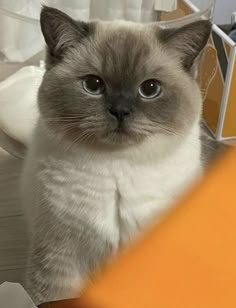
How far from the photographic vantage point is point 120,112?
2.71ft

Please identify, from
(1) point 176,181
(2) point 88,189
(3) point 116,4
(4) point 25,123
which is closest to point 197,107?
(1) point 176,181

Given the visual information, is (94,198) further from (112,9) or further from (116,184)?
(112,9)

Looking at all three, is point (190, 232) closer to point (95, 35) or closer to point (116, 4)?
point (95, 35)

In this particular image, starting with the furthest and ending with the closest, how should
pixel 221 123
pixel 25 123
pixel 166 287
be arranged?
pixel 221 123
pixel 25 123
pixel 166 287

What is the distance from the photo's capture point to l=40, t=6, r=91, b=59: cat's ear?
33.5 inches

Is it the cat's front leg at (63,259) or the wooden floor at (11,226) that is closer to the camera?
the cat's front leg at (63,259)

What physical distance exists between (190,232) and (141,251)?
62 millimetres

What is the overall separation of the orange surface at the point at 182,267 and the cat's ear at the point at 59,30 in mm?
372

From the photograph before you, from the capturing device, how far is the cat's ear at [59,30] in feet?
2.80

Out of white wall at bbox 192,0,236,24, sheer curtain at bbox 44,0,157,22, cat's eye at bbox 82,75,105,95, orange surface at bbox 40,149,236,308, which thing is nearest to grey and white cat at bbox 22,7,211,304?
cat's eye at bbox 82,75,105,95

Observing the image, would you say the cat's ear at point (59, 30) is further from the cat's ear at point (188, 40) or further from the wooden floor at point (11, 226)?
the wooden floor at point (11, 226)

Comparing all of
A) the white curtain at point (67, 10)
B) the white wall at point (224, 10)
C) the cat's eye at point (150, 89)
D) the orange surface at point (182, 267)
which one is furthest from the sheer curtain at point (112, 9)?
the orange surface at point (182, 267)

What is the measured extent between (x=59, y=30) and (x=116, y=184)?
0.27m

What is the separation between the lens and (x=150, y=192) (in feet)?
3.03
